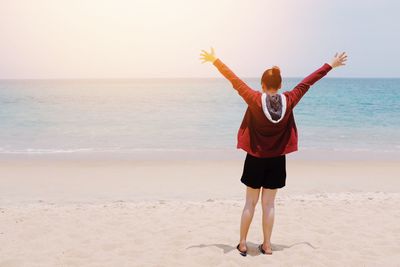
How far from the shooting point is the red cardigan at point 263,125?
4.12 m

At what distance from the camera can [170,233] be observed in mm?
5555

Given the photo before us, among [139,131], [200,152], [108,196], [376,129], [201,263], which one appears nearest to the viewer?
[201,263]

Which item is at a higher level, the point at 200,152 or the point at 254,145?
the point at 254,145

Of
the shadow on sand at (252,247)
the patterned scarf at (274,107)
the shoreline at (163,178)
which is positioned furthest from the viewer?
the shoreline at (163,178)

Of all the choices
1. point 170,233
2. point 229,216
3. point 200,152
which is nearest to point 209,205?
point 229,216

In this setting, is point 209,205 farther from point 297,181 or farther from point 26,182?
point 26,182

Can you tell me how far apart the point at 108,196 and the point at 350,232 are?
4.72 meters

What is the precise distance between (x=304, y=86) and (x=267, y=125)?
574 mm

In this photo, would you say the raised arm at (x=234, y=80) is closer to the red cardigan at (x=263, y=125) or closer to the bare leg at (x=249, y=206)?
the red cardigan at (x=263, y=125)

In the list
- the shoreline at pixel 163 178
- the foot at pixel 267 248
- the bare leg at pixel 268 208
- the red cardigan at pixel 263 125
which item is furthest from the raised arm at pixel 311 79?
the shoreline at pixel 163 178

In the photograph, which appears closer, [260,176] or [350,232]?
[260,176]

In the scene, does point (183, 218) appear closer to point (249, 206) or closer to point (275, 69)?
point (249, 206)

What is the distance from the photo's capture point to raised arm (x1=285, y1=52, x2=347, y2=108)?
4.18 metres

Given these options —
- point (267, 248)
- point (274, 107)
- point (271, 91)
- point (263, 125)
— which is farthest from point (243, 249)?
point (271, 91)
